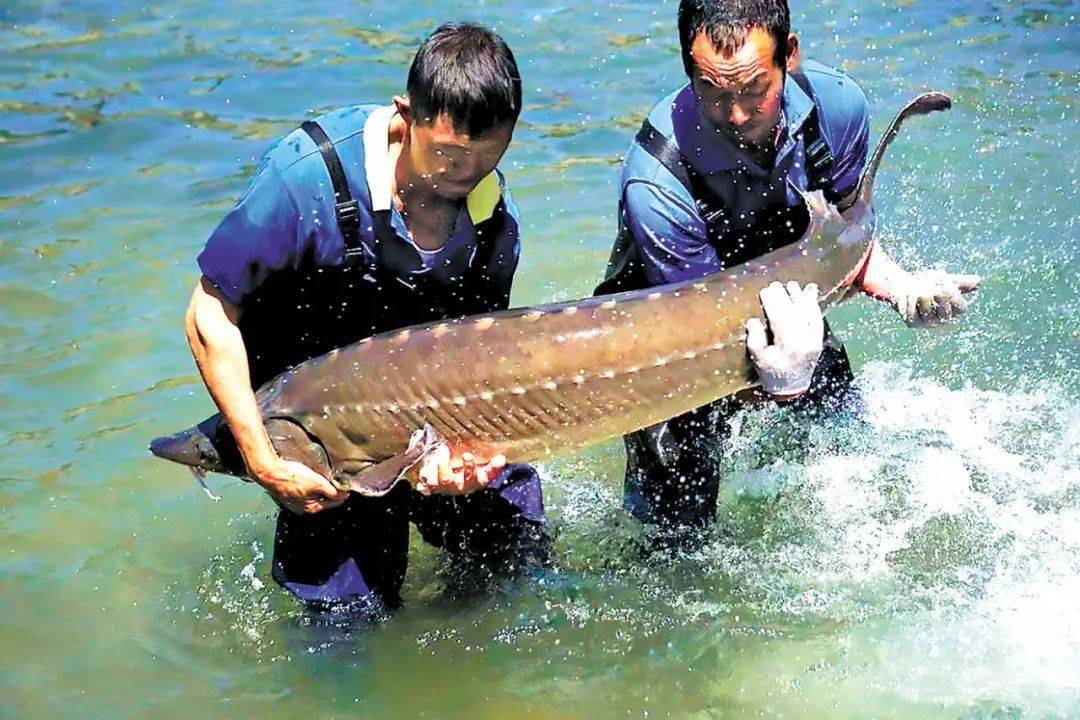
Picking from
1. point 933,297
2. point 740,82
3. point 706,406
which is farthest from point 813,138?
point 706,406

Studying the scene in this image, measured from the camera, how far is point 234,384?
11.1 ft

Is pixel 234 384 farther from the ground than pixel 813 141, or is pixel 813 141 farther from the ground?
pixel 813 141

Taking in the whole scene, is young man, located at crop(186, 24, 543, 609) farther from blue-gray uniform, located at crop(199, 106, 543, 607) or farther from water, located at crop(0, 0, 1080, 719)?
water, located at crop(0, 0, 1080, 719)

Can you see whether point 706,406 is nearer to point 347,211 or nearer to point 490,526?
point 490,526

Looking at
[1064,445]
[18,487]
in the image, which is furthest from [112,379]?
[1064,445]

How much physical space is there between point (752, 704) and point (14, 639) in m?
2.48

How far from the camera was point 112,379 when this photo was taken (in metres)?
6.01

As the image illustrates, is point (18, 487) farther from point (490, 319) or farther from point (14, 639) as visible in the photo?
point (490, 319)

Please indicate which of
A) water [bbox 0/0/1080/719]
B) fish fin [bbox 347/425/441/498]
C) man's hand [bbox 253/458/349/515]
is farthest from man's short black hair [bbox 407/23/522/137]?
water [bbox 0/0/1080/719]

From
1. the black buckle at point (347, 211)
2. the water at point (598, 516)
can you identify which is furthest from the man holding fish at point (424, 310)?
the water at point (598, 516)

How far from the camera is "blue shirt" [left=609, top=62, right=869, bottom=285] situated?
3912 millimetres

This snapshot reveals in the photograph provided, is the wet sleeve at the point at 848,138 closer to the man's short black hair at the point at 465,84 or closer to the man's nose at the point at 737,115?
the man's nose at the point at 737,115

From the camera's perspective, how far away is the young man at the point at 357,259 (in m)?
3.33

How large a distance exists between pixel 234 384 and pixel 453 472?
2.14 feet
